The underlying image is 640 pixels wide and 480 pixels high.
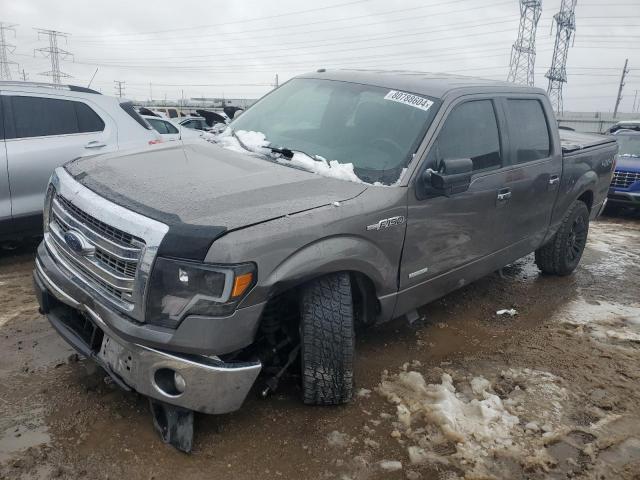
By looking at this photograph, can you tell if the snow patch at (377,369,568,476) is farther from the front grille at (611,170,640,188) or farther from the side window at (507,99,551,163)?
the front grille at (611,170,640,188)

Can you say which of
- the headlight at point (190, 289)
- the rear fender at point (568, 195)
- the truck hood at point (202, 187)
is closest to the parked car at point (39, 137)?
the truck hood at point (202, 187)

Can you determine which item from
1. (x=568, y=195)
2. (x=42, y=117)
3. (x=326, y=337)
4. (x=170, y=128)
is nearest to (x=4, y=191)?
(x=42, y=117)

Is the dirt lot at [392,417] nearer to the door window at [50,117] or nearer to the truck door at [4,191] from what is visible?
the truck door at [4,191]

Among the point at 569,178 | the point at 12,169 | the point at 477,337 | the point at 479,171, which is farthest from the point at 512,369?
the point at 12,169

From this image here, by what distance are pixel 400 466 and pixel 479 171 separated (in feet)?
7.02

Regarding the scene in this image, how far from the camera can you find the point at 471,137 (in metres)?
3.71

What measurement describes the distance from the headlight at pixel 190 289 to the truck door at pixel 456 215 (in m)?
1.28

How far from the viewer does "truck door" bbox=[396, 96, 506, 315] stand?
10.7 ft

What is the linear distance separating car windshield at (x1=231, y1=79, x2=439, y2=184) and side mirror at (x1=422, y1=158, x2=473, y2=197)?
0.61ft

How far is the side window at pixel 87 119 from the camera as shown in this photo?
5.43m

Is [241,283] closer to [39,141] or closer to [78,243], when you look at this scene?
[78,243]

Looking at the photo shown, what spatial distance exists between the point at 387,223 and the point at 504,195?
141 centimetres

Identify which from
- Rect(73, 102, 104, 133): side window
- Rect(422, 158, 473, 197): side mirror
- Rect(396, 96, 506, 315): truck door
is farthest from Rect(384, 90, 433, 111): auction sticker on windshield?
Rect(73, 102, 104, 133): side window

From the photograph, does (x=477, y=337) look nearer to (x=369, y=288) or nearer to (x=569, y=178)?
(x=369, y=288)
